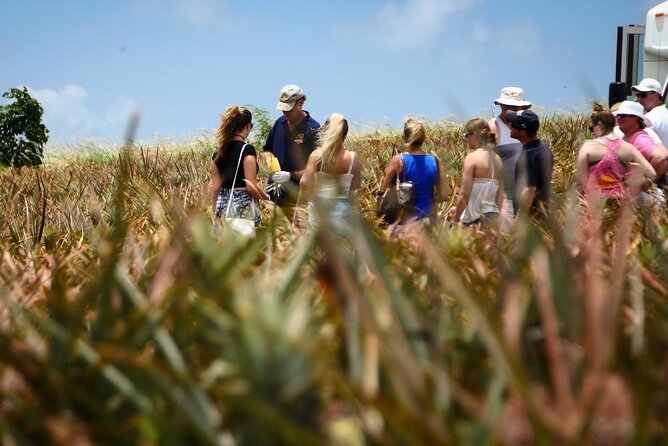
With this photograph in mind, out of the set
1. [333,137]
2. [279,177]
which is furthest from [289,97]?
[333,137]

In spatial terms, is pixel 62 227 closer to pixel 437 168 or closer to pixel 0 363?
pixel 437 168

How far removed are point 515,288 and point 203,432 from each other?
1.75 ft

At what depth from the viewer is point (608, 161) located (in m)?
7.49

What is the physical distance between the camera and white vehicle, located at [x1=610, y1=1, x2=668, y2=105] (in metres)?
13.9

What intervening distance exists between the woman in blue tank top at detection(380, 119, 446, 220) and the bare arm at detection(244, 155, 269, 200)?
979mm

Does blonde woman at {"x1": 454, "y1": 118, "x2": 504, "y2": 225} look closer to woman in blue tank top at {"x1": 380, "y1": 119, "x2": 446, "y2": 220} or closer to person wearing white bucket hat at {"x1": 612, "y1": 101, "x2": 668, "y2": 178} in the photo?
woman in blue tank top at {"x1": 380, "y1": 119, "x2": 446, "y2": 220}

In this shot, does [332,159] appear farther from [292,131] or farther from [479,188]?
[292,131]

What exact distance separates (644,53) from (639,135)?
21.2ft

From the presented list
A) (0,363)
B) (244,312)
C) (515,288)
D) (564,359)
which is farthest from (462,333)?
(0,363)

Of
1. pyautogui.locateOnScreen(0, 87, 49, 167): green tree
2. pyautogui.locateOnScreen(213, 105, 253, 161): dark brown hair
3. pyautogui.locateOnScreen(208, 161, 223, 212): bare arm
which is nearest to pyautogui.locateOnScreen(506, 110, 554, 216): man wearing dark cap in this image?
pyautogui.locateOnScreen(213, 105, 253, 161): dark brown hair

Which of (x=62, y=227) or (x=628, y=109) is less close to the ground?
(x=628, y=109)

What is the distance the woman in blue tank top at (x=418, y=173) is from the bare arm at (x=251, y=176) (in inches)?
38.6

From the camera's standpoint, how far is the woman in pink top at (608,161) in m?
7.38

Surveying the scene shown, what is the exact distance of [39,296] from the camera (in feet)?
8.79
